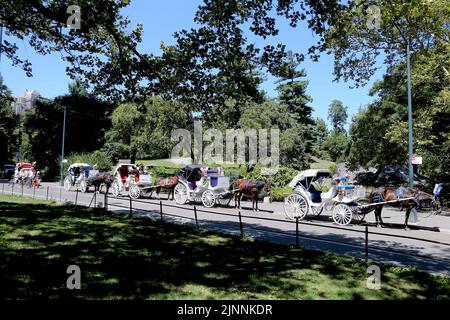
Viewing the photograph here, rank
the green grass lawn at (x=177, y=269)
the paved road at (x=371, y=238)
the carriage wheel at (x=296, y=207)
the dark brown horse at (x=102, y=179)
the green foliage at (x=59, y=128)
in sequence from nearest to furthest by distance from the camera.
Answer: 1. the green grass lawn at (x=177, y=269)
2. the paved road at (x=371, y=238)
3. the carriage wheel at (x=296, y=207)
4. the dark brown horse at (x=102, y=179)
5. the green foliage at (x=59, y=128)

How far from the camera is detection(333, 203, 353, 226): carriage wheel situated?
14.8 m

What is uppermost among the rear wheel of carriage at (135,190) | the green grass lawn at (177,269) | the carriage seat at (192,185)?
the carriage seat at (192,185)

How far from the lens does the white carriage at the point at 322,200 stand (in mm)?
15023

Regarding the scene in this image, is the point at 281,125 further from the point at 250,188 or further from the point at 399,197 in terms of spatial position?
the point at 399,197

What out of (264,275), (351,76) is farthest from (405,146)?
(264,275)

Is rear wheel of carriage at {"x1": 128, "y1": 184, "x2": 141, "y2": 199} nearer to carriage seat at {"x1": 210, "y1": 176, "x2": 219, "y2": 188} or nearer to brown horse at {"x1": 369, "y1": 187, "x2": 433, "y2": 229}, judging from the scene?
carriage seat at {"x1": 210, "y1": 176, "x2": 219, "y2": 188}

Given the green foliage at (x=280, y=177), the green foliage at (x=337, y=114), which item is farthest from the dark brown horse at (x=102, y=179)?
the green foliage at (x=337, y=114)

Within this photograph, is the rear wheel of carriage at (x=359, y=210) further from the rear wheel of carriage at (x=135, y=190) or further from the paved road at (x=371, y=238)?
the rear wheel of carriage at (x=135, y=190)

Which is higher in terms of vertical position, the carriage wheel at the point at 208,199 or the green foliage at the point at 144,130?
the green foliage at the point at 144,130

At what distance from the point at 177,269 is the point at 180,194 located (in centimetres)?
1456

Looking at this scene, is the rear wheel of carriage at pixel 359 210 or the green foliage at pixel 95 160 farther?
the green foliage at pixel 95 160

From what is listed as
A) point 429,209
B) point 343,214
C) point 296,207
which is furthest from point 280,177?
point 343,214

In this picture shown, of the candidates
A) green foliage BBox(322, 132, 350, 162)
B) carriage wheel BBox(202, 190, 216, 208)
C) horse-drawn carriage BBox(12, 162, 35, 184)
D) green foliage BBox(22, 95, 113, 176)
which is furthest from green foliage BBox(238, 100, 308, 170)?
green foliage BBox(322, 132, 350, 162)
